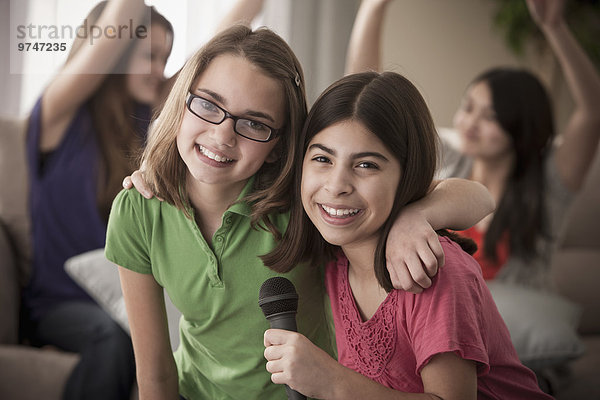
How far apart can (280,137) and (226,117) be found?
65 mm

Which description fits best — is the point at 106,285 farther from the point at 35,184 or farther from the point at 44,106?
the point at 44,106

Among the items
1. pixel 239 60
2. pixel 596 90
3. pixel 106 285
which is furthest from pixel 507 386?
pixel 596 90

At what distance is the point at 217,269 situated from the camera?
70 centimetres

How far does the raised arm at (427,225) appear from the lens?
0.59 meters

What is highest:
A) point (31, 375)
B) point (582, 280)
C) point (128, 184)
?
point (128, 184)

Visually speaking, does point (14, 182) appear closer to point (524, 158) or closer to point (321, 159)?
point (321, 159)

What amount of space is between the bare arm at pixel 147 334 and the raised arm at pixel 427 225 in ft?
0.95

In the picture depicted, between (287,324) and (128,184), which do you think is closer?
(287,324)

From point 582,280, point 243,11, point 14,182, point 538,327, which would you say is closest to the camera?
point 243,11

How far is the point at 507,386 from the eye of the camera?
0.67 meters

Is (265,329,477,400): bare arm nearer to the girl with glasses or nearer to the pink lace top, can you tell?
the pink lace top

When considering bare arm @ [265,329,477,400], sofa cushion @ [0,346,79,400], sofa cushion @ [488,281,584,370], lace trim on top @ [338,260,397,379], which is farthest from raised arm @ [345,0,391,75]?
sofa cushion @ [0,346,79,400]

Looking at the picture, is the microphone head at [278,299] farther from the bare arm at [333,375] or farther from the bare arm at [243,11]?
the bare arm at [243,11]

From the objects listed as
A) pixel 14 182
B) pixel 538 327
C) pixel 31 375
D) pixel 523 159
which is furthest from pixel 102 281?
pixel 523 159
